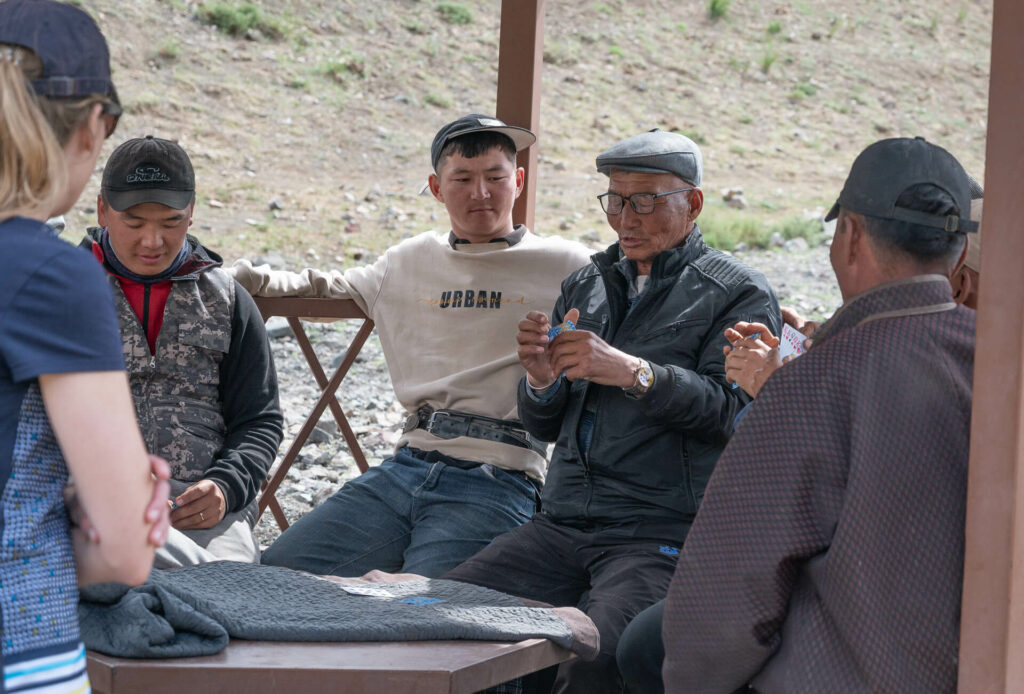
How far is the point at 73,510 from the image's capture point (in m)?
1.55

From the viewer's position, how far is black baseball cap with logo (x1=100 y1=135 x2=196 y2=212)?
3209 millimetres

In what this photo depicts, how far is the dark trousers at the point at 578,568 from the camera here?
2.85 m

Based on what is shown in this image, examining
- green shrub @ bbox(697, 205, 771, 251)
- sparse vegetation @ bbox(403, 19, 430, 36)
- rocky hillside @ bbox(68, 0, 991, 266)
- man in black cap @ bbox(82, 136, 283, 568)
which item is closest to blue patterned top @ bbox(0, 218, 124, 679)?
man in black cap @ bbox(82, 136, 283, 568)

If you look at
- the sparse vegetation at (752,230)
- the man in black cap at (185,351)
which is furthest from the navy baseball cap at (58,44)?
the sparse vegetation at (752,230)

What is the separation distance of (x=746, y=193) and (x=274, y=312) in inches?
586

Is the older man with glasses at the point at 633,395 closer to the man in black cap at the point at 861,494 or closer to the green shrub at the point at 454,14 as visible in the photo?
the man in black cap at the point at 861,494

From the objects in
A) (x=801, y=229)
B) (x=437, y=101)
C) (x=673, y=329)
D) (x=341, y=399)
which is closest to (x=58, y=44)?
(x=673, y=329)

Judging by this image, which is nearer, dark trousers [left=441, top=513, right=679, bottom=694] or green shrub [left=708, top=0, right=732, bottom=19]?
dark trousers [left=441, top=513, right=679, bottom=694]

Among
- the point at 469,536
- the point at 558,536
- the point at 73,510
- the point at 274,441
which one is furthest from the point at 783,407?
the point at 274,441

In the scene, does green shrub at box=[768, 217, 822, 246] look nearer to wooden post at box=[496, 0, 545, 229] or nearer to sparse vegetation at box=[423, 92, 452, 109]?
sparse vegetation at box=[423, 92, 452, 109]

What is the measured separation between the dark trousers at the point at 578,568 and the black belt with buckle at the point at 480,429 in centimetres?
33

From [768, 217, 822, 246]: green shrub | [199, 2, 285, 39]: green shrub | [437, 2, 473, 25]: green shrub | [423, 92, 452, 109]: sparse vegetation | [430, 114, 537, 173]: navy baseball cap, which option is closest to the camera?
[430, 114, 537, 173]: navy baseball cap

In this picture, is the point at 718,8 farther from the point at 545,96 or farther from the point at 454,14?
the point at 545,96

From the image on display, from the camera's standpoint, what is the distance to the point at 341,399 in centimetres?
837
